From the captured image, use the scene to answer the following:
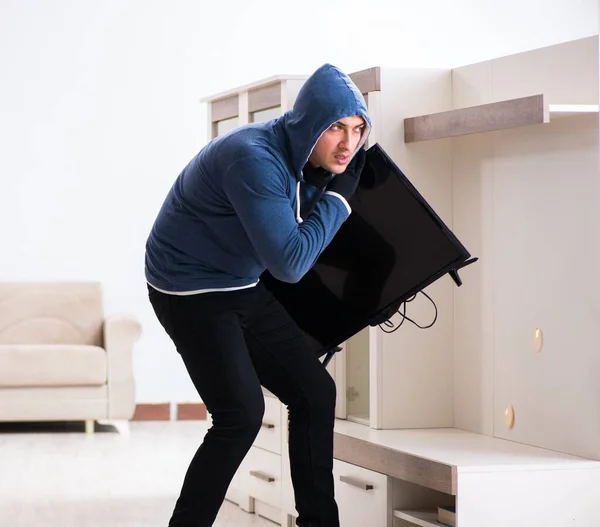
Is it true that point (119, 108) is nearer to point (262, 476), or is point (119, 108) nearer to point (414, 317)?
point (262, 476)

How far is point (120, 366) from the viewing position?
5629 mm

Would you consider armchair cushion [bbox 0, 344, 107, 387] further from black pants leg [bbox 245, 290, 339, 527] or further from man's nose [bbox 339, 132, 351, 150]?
man's nose [bbox 339, 132, 351, 150]

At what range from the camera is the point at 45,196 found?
6.32m

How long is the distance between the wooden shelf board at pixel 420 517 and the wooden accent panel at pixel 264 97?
1.38 m

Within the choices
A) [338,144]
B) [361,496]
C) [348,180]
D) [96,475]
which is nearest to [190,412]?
[96,475]

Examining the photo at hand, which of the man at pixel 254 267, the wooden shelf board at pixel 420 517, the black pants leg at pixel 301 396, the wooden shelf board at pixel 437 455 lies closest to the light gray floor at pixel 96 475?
the wooden shelf board at pixel 437 455

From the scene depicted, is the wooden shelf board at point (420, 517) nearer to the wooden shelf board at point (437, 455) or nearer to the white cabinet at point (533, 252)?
the wooden shelf board at point (437, 455)

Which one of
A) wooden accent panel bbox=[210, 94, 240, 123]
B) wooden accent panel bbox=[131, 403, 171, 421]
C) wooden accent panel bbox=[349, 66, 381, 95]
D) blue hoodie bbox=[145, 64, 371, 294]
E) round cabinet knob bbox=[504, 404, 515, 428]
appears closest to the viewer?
blue hoodie bbox=[145, 64, 371, 294]

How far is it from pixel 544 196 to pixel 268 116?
3.65 feet

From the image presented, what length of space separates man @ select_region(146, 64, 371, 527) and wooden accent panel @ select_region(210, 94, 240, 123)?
139cm

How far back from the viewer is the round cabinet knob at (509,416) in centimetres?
280

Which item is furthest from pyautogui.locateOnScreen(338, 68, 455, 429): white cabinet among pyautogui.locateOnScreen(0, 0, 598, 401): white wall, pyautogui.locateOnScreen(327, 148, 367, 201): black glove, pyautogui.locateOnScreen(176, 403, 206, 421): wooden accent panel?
pyautogui.locateOnScreen(0, 0, 598, 401): white wall

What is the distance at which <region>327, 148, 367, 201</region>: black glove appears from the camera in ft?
7.45

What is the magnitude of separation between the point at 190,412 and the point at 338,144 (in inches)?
168
